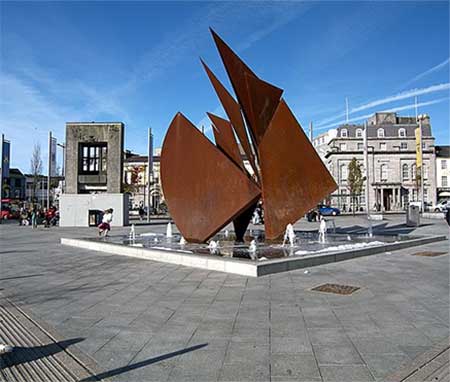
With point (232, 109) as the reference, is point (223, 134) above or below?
below

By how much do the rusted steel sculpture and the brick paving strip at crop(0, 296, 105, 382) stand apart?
7412 millimetres

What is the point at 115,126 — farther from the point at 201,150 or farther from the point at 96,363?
the point at 96,363

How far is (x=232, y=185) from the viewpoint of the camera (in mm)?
12109

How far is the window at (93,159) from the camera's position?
31516 millimetres

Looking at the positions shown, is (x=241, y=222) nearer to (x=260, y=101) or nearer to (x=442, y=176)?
(x=260, y=101)

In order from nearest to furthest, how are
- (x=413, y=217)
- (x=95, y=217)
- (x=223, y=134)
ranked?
(x=223, y=134), (x=413, y=217), (x=95, y=217)

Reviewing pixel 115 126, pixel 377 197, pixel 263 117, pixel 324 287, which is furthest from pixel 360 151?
pixel 324 287

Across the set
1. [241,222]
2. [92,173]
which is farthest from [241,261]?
[92,173]

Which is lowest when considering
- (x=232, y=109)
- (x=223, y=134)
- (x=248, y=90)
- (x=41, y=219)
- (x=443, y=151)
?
(x=41, y=219)

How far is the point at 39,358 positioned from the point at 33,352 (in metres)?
0.24

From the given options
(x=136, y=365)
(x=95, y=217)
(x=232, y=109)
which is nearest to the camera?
(x=136, y=365)

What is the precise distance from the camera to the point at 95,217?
1136 inches

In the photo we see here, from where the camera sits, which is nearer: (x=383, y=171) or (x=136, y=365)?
(x=136, y=365)

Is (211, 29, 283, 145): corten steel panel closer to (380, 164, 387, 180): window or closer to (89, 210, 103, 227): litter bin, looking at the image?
(89, 210, 103, 227): litter bin
